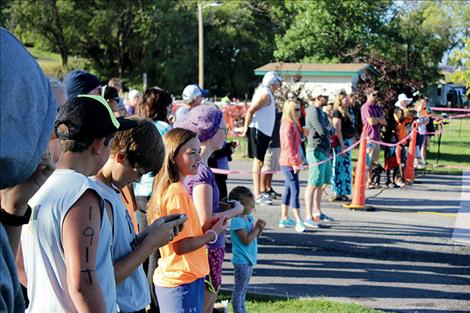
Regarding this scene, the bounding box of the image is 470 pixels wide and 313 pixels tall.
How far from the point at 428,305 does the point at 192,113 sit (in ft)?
10.4

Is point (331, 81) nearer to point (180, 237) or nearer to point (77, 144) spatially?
point (180, 237)

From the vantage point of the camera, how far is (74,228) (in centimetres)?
231

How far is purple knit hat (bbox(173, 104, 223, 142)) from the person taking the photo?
4453 mm

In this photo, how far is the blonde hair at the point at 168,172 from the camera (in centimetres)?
374

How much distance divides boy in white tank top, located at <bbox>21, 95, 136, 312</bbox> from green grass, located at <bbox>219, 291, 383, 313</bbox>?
3.33m

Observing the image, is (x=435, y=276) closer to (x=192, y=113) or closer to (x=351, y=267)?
(x=351, y=267)

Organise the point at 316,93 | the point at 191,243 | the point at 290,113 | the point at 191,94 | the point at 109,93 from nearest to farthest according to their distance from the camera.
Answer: the point at 191,243, the point at 109,93, the point at 191,94, the point at 290,113, the point at 316,93

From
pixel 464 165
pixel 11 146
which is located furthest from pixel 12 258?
pixel 464 165

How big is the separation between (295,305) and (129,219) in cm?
334

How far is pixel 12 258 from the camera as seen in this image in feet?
4.92

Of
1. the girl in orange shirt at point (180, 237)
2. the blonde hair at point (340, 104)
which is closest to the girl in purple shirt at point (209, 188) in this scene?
the girl in orange shirt at point (180, 237)

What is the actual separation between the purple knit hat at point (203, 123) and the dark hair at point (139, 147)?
1.45 metres

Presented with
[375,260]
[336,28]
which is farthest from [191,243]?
[336,28]

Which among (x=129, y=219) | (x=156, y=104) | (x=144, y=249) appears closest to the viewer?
(x=144, y=249)
